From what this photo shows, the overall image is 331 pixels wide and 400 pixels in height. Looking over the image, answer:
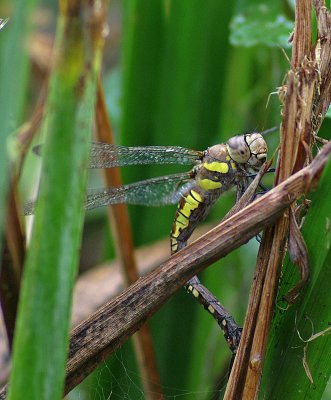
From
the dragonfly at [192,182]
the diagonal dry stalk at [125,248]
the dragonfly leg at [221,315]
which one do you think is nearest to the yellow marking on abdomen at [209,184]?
the dragonfly at [192,182]

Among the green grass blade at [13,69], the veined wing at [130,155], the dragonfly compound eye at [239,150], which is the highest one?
the green grass blade at [13,69]

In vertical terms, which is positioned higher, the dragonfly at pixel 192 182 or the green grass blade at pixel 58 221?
the green grass blade at pixel 58 221

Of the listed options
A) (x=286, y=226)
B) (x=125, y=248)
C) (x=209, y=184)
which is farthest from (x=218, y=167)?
(x=286, y=226)

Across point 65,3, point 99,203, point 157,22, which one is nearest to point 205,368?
point 99,203

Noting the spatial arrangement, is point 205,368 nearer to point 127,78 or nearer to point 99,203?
point 99,203

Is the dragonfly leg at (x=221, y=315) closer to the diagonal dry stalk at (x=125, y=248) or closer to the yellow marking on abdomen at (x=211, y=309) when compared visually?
the yellow marking on abdomen at (x=211, y=309)

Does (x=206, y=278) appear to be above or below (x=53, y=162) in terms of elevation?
below
